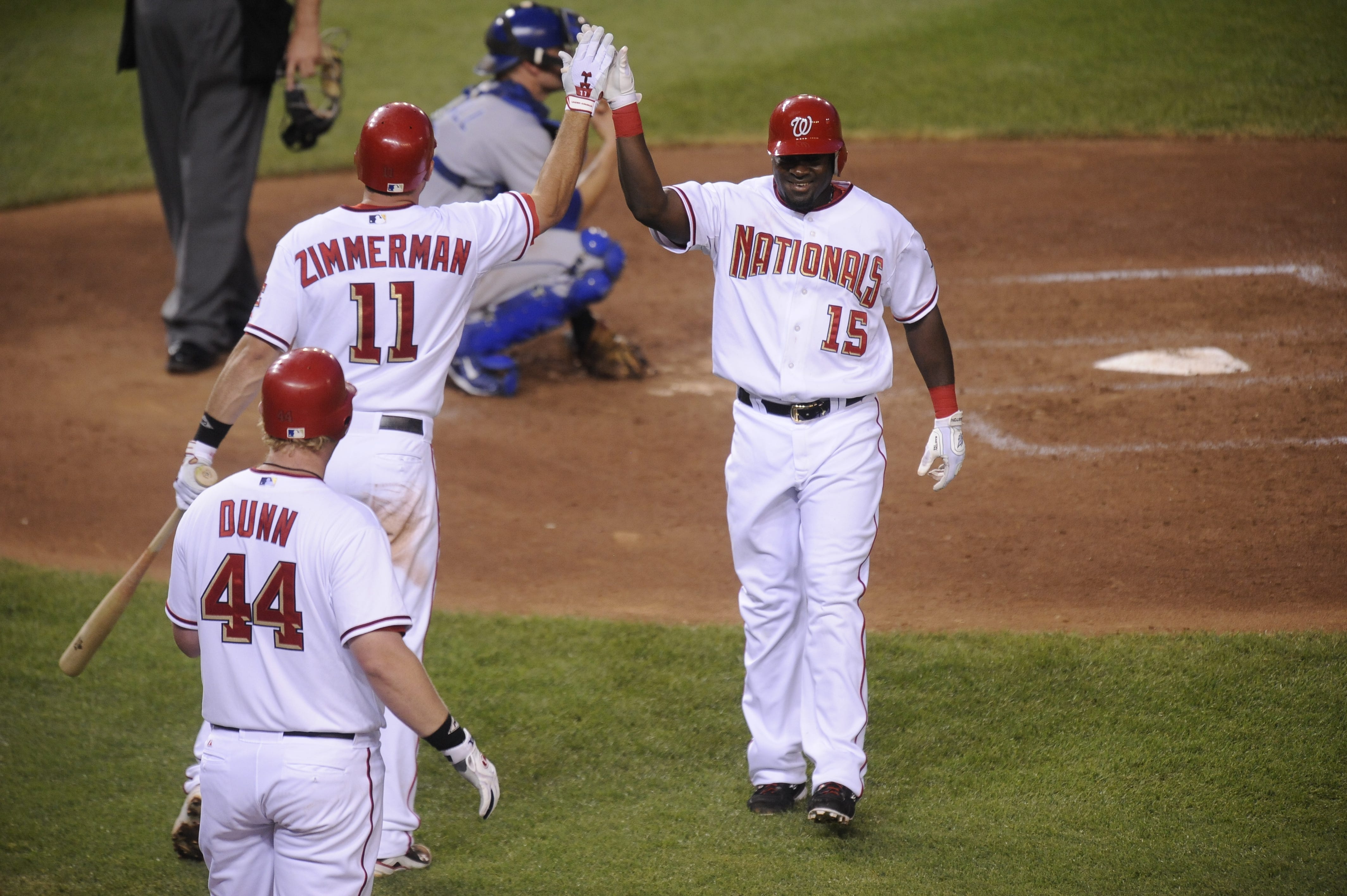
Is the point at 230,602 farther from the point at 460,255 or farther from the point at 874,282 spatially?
the point at 874,282

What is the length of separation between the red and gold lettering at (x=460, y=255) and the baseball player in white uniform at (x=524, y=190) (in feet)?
9.19

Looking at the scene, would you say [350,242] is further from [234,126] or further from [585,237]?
[234,126]

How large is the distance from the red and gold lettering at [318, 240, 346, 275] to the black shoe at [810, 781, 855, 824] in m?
2.01

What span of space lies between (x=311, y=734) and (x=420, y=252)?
144cm

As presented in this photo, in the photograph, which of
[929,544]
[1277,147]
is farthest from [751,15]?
[929,544]

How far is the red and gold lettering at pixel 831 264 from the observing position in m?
4.04

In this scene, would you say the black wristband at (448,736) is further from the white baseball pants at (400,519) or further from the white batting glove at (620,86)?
the white batting glove at (620,86)

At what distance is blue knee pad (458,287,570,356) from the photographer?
7406mm

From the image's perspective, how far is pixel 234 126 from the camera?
7691mm

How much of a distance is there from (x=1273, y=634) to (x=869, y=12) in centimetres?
1183

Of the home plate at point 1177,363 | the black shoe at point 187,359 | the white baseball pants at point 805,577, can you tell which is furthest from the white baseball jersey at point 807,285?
the black shoe at point 187,359

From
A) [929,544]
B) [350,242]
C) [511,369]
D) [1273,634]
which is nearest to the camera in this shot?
[350,242]

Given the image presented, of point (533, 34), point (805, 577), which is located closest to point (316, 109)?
point (533, 34)

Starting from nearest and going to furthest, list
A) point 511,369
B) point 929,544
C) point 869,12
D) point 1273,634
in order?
point 1273,634 → point 929,544 → point 511,369 → point 869,12
